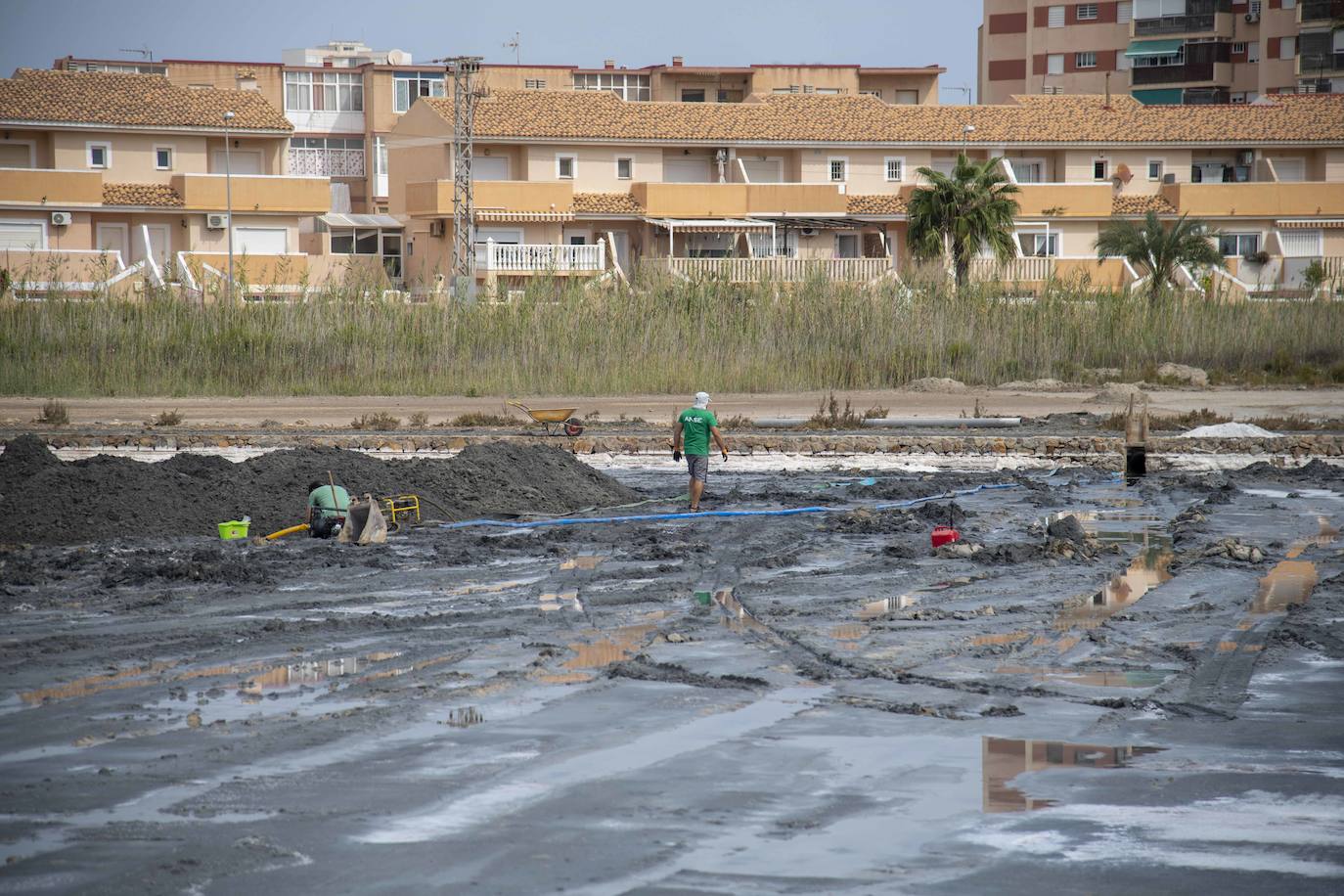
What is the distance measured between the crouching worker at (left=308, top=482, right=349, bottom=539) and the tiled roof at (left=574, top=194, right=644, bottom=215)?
135 feet

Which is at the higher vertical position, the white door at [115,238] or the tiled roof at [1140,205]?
the tiled roof at [1140,205]

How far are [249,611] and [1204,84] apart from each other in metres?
80.9

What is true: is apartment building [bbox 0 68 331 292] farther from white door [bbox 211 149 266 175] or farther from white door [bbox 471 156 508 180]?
white door [bbox 471 156 508 180]

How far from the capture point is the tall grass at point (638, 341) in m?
31.6

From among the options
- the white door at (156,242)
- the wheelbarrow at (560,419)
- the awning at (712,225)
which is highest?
the awning at (712,225)

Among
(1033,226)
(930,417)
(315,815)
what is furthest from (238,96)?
(315,815)

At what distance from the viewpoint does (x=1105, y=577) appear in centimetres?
1340

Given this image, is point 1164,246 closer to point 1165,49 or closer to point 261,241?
point 261,241

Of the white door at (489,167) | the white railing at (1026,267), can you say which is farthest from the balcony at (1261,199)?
the white door at (489,167)

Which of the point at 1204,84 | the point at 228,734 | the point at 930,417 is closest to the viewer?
the point at 228,734

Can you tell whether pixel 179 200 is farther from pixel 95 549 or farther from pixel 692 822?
pixel 692 822

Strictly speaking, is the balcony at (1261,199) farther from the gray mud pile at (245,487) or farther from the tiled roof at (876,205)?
the gray mud pile at (245,487)

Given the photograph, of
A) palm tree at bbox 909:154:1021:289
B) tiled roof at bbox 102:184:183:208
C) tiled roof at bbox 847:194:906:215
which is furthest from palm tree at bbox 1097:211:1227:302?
tiled roof at bbox 102:184:183:208

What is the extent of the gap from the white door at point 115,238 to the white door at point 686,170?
768 inches
